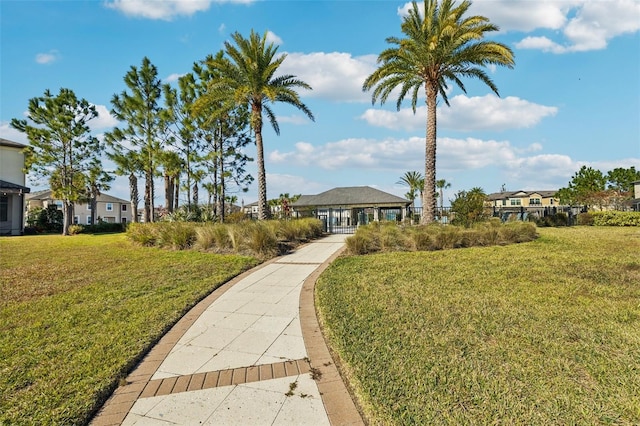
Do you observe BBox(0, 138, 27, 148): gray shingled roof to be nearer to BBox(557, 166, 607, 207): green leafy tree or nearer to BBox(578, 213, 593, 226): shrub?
BBox(578, 213, 593, 226): shrub

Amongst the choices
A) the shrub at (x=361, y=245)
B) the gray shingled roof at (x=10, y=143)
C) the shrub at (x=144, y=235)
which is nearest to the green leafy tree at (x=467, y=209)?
the shrub at (x=361, y=245)

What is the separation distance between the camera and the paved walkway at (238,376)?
2.65m

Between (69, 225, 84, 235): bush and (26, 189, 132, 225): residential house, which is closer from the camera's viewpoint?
(69, 225, 84, 235): bush

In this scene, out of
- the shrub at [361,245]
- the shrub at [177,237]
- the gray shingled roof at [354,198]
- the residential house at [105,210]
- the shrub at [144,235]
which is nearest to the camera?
the shrub at [361,245]

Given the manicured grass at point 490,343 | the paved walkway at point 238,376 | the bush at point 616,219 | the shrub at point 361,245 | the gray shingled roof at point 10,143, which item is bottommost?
the paved walkway at point 238,376

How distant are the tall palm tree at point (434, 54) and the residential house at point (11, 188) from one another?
24.1 metres

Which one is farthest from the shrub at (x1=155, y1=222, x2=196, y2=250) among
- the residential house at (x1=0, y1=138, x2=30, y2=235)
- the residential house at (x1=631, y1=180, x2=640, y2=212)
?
the residential house at (x1=631, y1=180, x2=640, y2=212)

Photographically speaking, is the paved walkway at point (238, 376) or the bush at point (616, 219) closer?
the paved walkway at point (238, 376)

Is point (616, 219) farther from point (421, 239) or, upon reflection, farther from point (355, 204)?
point (421, 239)

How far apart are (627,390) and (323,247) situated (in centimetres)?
1012

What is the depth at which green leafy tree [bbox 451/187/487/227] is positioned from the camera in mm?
15203

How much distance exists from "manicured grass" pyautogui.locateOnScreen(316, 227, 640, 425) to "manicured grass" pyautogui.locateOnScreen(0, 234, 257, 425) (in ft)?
7.84

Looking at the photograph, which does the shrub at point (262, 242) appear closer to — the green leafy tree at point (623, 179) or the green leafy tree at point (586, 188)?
the green leafy tree at point (586, 188)

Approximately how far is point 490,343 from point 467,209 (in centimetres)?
1271
